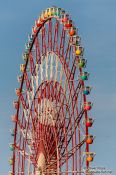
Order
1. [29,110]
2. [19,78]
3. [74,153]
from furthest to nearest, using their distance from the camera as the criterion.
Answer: [19,78] < [29,110] < [74,153]

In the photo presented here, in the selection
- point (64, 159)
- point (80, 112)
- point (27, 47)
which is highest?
point (27, 47)

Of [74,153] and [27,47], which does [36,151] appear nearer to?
[74,153]

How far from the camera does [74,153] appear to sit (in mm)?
45656

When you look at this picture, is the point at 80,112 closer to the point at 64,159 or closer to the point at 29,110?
the point at 64,159

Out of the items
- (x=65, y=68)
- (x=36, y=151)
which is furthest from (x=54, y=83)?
(x=36, y=151)

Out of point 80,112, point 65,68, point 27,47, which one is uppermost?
point 27,47

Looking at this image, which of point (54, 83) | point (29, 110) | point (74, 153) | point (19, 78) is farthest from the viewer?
point (19, 78)

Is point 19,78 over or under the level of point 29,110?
over

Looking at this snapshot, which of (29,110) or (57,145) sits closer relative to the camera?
(57,145)

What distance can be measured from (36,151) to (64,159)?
4.70 metres

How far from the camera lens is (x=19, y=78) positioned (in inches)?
2242

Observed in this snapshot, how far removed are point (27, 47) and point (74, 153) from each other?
44.6ft

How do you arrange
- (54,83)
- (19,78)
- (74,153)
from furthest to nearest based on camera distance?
(19,78)
(54,83)
(74,153)

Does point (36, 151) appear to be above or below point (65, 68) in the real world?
below
